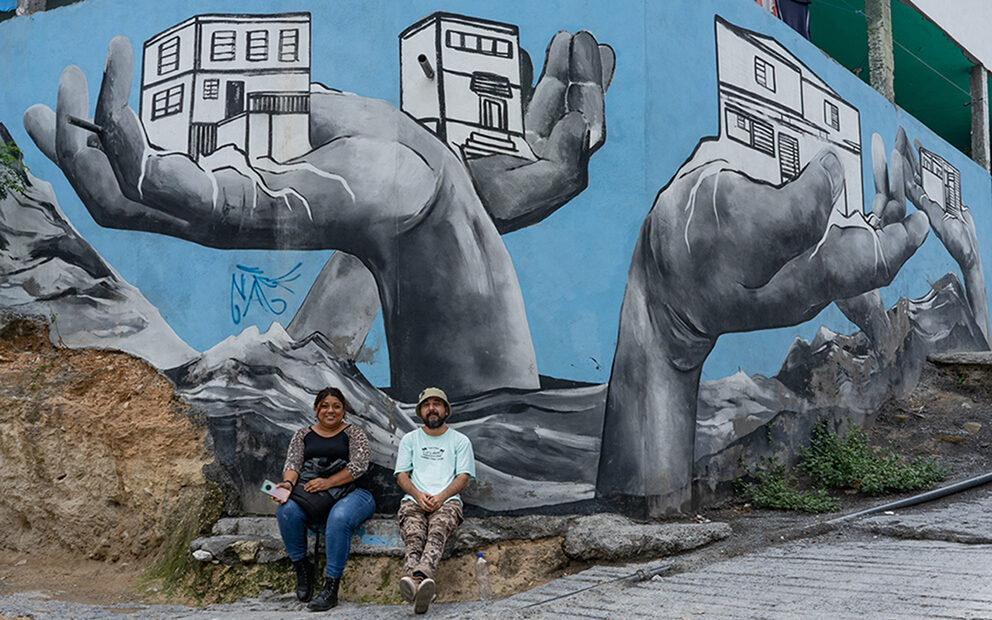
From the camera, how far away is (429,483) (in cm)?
514

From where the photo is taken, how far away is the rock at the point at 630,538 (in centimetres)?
514

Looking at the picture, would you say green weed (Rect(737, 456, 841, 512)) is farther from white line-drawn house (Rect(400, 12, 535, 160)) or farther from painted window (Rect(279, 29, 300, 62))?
painted window (Rect(279, 29, 300, 62))

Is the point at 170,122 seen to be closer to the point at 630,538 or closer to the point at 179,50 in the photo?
the point at 179,50

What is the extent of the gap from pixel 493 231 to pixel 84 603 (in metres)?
3.85

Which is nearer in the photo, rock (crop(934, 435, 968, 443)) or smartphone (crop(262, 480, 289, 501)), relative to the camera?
smartphone (crop(262, 480, 289, 501))

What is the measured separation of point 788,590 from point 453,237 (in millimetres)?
3203

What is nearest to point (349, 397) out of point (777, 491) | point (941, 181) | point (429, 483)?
point (429, 483)

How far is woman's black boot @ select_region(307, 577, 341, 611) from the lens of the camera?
4.92m

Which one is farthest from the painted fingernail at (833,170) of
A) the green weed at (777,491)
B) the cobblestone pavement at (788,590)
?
the cobblestone pavement at (788,590)

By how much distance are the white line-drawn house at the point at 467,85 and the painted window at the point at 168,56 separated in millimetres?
2024

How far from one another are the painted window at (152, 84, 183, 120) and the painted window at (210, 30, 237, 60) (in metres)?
0.40

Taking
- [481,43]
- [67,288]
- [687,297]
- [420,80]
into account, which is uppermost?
[481,43]

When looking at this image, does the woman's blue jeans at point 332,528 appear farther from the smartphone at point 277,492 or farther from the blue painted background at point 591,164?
the blue painted background at point 591,164

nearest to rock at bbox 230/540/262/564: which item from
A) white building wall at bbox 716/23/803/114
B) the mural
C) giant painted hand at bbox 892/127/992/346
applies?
the mural
